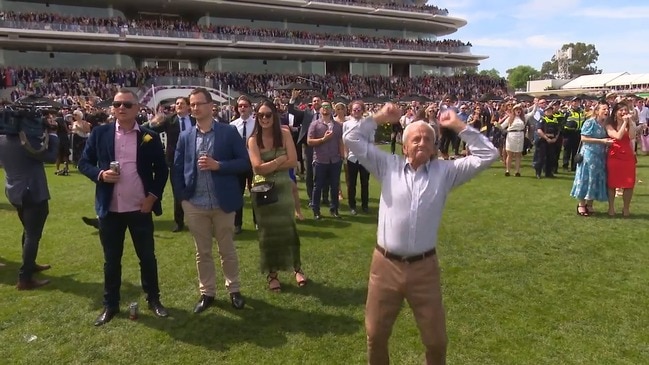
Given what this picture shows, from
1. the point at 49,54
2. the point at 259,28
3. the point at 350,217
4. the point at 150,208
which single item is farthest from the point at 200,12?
the point at 150,208

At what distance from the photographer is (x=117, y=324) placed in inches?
169

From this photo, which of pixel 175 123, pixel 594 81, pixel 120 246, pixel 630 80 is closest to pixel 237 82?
pixel 175 123

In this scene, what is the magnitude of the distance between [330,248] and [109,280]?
2.84 metres

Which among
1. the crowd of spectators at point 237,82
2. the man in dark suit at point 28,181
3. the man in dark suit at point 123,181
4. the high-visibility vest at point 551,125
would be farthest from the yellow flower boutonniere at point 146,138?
the crowd of spectators at point 237,82

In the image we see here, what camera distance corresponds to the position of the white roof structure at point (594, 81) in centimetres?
6347

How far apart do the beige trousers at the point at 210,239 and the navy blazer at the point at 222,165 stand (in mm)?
131

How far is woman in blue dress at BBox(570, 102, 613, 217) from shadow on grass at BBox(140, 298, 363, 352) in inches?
205

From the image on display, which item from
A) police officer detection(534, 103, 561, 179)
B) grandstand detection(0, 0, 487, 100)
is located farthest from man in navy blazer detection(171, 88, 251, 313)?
grandstand detection(0, 0, 487, 100)

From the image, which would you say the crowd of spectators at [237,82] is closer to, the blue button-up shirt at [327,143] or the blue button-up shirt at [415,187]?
the blue button-up shirt at [327,143]

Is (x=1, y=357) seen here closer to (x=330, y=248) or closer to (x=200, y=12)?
(x=330, y=248)

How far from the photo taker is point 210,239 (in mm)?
4473

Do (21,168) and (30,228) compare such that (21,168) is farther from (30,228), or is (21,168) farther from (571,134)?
(571,134)

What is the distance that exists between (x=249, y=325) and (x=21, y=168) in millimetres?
2834

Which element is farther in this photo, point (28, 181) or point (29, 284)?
point (29, 284)
